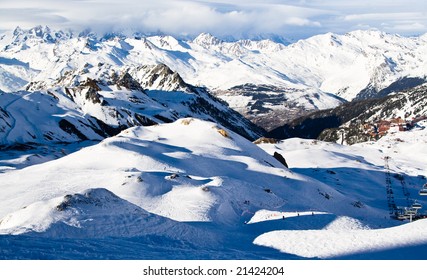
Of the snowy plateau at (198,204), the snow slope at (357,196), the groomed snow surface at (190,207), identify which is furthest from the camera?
the snow slope at (357,196)

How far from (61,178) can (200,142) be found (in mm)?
28232

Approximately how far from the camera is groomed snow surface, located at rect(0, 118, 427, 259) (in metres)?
30.3

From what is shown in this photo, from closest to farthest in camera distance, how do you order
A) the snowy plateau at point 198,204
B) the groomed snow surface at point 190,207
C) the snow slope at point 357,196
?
1. the groomed snow surface at point 190,207
2. the snowy plateau at point 198,204
3. the snow slope at point 357,196

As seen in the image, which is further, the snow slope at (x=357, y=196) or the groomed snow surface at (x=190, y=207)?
the snow slope at (x=357, y=196)

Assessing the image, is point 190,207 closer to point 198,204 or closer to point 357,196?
point 198,204

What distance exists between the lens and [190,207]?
149 ft

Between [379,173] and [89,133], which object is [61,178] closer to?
[379,173]

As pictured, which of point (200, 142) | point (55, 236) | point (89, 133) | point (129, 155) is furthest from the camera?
point (89, 133)

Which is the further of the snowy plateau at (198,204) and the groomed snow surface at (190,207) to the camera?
the snowy plateau at (198,204)

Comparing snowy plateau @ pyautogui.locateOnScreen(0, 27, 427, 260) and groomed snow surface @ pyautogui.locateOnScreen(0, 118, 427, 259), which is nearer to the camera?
groomed snow surface @ pyautogui.locateOnScreen(0, 118, 427, 259)

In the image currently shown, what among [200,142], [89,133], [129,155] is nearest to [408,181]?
[200,142]

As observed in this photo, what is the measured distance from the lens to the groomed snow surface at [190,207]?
30344 mm

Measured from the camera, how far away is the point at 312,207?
188 ft

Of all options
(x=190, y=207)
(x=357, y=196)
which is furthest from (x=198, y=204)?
(x=357, y=196)
